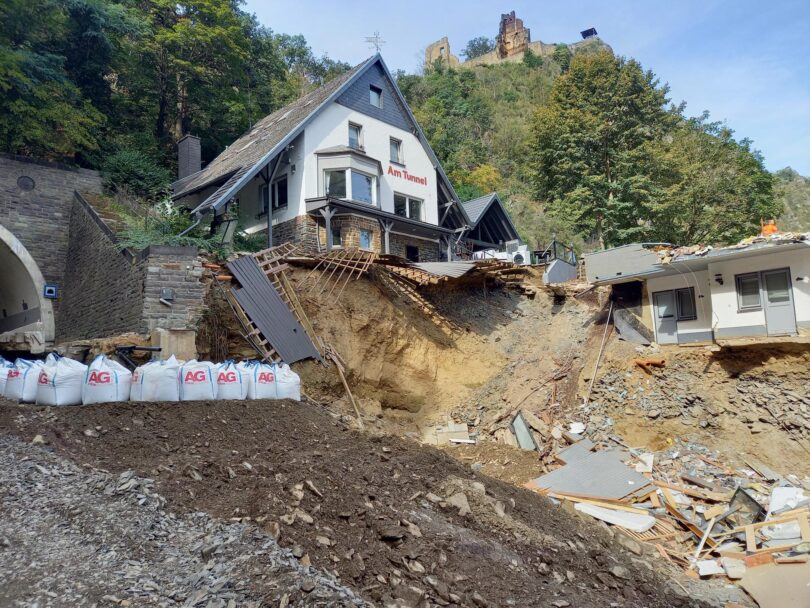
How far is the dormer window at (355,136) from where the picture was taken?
63.3 ft

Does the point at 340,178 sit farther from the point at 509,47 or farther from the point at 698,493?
the point at 509,47

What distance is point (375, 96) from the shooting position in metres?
20.4

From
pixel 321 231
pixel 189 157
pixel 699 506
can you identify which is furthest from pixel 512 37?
pixel 699 506

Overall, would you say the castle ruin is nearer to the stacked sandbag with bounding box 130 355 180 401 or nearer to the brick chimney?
the brick chimney

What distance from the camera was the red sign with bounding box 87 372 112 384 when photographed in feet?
25.7

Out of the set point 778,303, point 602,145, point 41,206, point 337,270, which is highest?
point 602,145

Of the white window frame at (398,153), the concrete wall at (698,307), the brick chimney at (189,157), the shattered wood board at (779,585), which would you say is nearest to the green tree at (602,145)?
the white window frame at (398,153)

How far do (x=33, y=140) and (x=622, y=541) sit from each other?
18537 mm

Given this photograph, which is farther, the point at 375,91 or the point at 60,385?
the point at 375,91

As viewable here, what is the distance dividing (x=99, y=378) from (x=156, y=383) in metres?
0.78

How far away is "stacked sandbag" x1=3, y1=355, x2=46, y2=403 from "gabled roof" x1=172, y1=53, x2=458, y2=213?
756 centimetres

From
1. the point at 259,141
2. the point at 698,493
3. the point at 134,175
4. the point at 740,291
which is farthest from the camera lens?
the point at 259,141

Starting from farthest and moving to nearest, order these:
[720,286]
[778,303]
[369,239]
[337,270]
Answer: [369,239] → [337,270] → [720,286] → [778,303]

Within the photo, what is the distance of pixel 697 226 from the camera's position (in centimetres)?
2456
